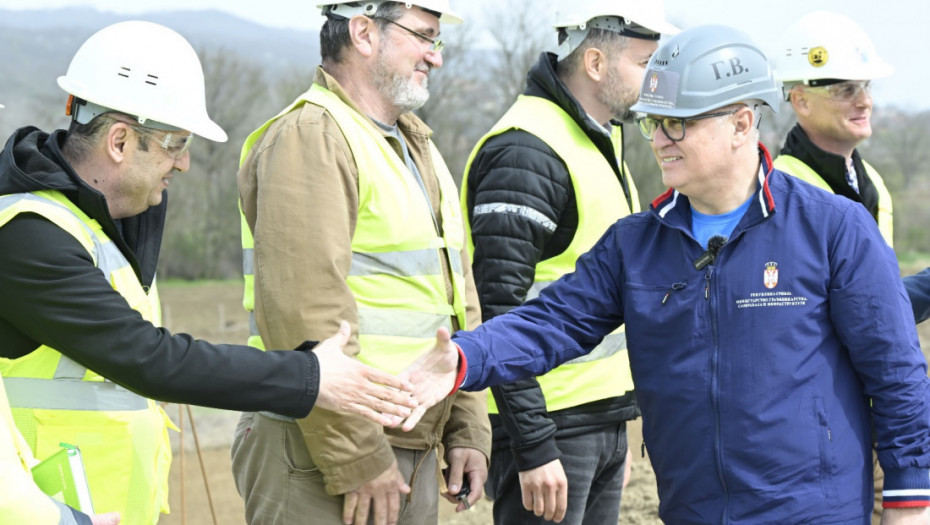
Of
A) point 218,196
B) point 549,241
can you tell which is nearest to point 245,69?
point 218,196

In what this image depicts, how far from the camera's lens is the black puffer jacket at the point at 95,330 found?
2883mm

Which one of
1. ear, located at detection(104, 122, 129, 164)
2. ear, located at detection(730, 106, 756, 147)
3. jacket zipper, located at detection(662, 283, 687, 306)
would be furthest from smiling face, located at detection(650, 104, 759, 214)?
ear, located at detection(104, 122, 129, 164)

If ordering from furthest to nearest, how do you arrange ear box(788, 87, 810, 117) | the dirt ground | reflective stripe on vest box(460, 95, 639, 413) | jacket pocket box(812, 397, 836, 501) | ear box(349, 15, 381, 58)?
the dirt ground, ear box(788, 87, 810, 117), reflective stripe on vest box(460, 95, 639, 413), ear box(349, 15, 381, 58), jacket pocket box(812, 397, 836, 501)

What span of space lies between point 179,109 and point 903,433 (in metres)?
2.30

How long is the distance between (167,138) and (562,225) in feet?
4.81

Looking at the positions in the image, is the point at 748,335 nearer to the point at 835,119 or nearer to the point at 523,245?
the point at 523,245

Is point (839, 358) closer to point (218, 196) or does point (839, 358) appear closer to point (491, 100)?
point (218, 196)

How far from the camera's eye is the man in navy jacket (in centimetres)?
281

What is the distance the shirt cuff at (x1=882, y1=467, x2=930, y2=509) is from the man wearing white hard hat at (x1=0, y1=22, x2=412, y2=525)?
1344 mm

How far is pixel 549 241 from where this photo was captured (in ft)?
13.1

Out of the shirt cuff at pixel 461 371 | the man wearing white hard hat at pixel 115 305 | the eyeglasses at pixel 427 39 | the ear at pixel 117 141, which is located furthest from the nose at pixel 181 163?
the shirt cuff at pixel 461 371

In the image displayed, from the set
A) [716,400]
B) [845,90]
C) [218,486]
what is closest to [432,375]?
[716,400]

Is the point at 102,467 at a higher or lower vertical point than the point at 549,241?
lower

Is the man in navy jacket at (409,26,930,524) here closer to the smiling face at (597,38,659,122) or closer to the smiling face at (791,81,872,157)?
the smiling face at (597,38,659,122)
